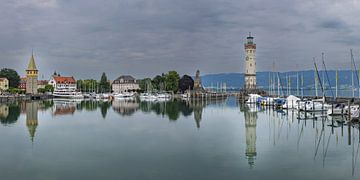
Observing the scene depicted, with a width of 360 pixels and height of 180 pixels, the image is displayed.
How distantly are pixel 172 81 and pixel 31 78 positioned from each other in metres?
49.1

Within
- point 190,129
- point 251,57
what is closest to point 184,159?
point 190,129

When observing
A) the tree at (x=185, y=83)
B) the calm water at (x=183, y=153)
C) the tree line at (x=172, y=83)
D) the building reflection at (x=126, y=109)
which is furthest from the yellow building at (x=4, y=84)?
the calm water at (x=183, y=153)

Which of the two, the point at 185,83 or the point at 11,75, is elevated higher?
the point at 11,75

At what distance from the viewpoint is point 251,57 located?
103812 millimetres

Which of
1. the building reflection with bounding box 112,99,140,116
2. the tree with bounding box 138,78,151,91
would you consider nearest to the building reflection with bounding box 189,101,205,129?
the building reflection with bounding box 112,99,140,116

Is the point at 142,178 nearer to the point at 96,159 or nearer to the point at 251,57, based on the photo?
the point at 96,159

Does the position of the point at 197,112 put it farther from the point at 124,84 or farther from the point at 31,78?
the point at 124,84

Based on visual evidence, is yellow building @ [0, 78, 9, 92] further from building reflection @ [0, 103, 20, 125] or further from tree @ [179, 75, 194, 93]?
building reflection @ [0, 103, 20, 125]

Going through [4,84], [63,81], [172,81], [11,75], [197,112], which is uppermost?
[11,75]

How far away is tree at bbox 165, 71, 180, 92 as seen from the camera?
127625mm

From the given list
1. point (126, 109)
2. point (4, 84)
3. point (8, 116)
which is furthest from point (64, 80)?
point (8, 116)

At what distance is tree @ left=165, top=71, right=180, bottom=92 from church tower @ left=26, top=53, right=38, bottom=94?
45.8 metres

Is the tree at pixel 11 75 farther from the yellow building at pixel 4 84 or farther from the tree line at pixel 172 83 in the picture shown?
the tree line at pixel 172 83

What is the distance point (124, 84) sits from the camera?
548 ft
